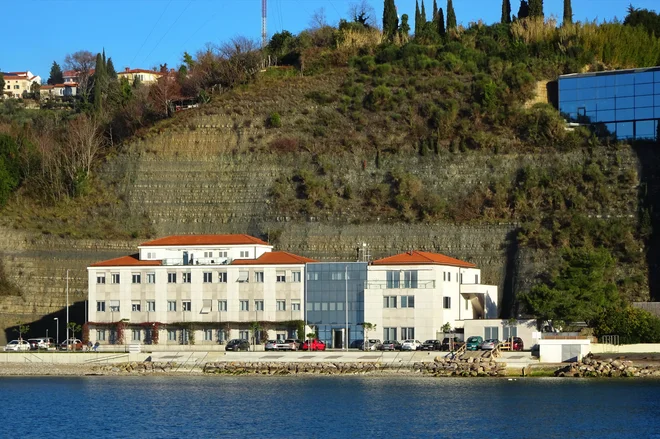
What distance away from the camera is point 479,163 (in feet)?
360

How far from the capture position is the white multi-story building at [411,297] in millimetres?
91688


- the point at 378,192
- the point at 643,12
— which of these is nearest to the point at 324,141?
the point at 378,192

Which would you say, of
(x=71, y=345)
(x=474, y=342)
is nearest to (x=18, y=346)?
(x=71, y=345)

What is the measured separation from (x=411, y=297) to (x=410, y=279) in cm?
129

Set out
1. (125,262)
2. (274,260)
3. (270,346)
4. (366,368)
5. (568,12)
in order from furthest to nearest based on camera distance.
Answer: (568,12) → (125,262) → (274,260) → (270,346) → (366,368)

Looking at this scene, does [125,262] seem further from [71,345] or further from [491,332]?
[491,332]

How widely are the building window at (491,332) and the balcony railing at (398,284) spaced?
4905 millimetres

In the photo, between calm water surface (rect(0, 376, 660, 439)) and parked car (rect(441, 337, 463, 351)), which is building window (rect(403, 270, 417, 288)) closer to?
parked car (rect(441, 337, 463, 351))

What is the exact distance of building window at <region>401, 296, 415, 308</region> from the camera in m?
92.2

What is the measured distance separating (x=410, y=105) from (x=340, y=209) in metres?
16.4

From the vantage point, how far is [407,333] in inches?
3620

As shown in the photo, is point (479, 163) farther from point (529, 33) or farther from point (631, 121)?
point (529, 33)

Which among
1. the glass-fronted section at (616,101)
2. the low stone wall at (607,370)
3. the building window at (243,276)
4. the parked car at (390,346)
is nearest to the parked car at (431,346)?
the parked car at (390,346)

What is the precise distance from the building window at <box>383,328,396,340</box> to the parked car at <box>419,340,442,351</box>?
12.8 ft
